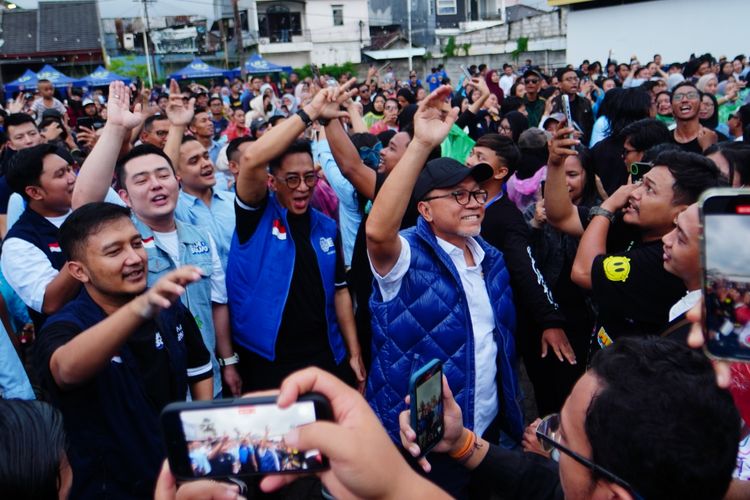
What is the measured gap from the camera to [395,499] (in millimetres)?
1150

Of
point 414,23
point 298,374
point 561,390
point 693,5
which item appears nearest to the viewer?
point 298,374

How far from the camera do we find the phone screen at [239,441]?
125cm

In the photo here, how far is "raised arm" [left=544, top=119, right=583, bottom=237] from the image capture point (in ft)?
9.93

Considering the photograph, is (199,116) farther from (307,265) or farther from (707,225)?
(707,225)

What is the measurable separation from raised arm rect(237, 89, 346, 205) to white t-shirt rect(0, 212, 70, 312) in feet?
3.37

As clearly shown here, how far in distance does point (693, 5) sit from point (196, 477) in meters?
26.9

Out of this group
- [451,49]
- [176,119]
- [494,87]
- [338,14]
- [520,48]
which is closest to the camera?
[176,119]

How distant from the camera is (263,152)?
2.87 metres

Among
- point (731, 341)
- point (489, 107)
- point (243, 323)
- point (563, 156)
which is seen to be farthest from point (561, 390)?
point (489, 107)

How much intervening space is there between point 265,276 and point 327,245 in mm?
371

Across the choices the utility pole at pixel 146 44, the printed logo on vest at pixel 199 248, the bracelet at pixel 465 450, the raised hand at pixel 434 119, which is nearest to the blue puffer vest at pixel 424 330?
the raised hand at pixel 434 119

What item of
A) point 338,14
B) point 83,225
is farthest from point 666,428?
point 338,14

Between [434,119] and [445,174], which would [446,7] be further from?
[434,119]

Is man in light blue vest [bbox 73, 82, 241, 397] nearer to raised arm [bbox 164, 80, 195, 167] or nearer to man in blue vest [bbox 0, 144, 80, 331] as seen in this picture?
man in blue vest [bbox 0, 144, 80, 331]
